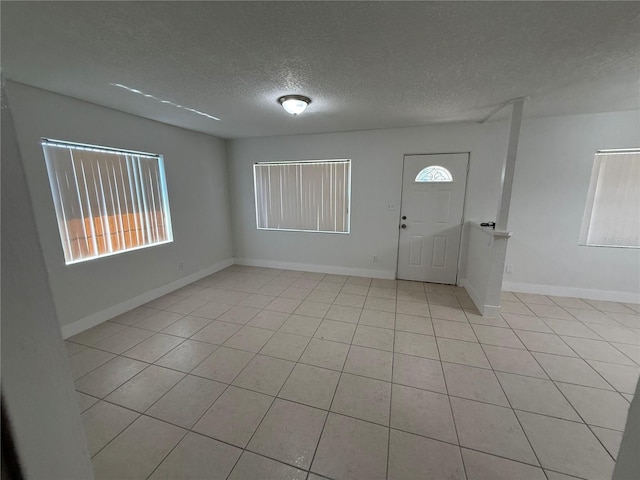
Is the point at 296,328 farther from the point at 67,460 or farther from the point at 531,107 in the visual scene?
the point at 531,107

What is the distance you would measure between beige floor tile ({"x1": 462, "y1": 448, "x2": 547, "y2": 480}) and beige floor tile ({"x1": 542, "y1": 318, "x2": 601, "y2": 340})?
186cm

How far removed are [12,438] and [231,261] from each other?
485 centimetres

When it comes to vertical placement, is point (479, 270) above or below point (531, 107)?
below

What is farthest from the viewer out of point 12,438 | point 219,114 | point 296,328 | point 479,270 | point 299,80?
point 479,270

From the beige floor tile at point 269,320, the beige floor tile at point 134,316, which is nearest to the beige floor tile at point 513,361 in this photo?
the beige floor tile at point 269,320

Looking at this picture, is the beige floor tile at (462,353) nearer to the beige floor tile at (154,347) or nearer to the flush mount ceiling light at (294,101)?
the beige floor tile at (154,347)

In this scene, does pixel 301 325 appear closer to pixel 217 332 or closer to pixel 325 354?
pixel 325 354

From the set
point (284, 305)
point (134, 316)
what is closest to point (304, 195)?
point (284, 305)

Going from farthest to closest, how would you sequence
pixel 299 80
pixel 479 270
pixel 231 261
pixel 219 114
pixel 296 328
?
pixel 231 261 < pixel 479 270 < pixel 219 114 < pixel 296 328 < pixel 299 80

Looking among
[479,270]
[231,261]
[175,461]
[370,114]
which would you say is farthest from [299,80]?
[231,261]

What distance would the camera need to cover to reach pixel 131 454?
4.85 ft

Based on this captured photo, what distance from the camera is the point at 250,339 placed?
2.56 meters

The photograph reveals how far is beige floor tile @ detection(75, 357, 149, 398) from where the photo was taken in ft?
6.33

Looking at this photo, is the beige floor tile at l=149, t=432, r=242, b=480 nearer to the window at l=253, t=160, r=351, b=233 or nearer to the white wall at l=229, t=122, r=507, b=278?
the white wall at l=229, t=122, r=507, b=278
